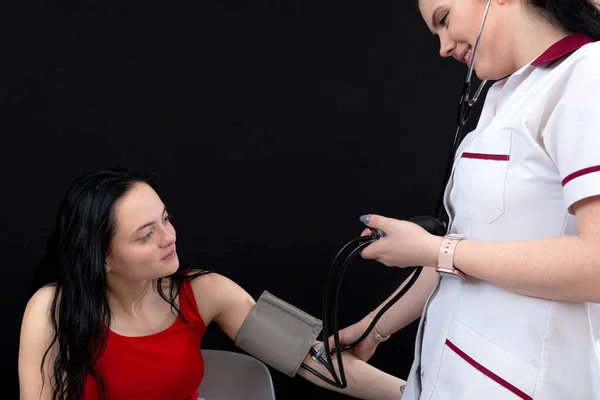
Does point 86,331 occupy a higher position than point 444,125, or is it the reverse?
point 444,125

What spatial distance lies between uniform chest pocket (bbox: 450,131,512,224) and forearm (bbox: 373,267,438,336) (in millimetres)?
300

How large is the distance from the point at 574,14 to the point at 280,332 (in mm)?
1033

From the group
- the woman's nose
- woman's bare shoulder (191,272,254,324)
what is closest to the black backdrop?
woman's bare shoulder (191,272,254,324)

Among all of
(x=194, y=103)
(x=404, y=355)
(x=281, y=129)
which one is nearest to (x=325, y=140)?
(x=281, y=129)

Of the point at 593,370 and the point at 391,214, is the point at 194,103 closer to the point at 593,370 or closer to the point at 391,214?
the point at 391,214

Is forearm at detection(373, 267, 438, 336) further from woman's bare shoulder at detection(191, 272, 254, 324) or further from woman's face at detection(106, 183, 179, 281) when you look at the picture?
woman's face at detection(106, 183, 179, 281)

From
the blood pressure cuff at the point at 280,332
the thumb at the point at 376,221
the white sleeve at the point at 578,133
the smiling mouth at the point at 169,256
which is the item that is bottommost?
the blood pressure cuff at the point at 280,332

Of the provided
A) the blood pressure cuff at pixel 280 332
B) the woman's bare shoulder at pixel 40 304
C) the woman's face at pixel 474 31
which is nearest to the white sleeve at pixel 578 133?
the woman's face at pixel 474 31

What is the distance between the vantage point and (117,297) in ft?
5.52

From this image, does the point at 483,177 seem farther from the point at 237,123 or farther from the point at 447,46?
the point at 237,123

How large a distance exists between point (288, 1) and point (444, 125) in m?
0.67

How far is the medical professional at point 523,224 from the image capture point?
987 millimetres

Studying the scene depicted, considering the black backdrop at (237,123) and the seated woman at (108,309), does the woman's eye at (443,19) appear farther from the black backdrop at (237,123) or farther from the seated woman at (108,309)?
the black backdrop at (237,123)

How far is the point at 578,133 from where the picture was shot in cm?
98
